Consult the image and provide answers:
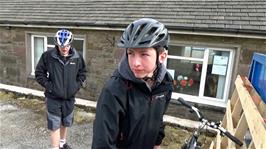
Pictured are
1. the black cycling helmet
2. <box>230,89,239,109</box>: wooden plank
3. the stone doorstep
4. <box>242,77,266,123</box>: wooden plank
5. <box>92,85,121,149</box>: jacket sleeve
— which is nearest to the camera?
<box>92,85,121,149</box>: jacket sleeve

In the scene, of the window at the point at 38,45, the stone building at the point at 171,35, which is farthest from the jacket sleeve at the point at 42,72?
the window at the point at 38,45

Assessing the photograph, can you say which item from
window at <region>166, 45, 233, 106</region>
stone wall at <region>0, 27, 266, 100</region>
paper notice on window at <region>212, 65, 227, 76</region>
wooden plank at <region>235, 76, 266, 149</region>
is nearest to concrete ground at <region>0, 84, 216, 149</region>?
window at <region>166, 45, 233, 106</region>

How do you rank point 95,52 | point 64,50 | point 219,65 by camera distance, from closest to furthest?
point 64,50 → point 219,65 → point 95,52

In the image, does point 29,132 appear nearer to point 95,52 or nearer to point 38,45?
point 95,52

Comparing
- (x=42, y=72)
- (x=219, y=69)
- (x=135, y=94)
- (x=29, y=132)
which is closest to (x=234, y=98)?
(x=135, y=94)

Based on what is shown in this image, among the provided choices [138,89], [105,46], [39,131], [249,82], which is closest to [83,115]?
[39,131]

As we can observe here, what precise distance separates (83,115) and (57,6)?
472 cm

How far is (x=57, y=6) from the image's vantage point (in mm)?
9375

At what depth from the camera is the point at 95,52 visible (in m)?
7.92

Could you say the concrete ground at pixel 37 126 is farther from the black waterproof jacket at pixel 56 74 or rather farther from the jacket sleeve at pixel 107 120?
the jacket sleeve at pixel 107 120

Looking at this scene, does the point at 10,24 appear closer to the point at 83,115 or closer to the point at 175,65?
the point at 83,115

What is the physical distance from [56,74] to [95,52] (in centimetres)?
400

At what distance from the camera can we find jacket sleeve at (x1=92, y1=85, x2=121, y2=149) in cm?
165

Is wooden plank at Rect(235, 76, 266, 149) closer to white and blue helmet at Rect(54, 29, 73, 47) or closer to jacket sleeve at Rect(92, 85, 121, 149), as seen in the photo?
jacket sleeve at Rect(92, 85, 121, 149)
